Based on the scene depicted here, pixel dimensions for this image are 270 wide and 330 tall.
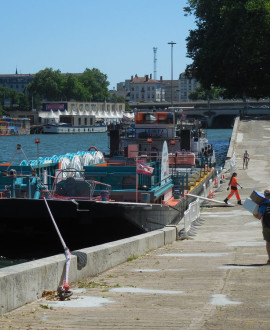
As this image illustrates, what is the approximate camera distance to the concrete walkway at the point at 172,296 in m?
8.78

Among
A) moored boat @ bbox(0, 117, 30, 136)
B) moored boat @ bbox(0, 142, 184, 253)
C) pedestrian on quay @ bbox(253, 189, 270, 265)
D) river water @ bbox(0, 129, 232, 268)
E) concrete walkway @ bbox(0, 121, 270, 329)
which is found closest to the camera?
concrete walkway @ bbox(0, 121, 270, 329)

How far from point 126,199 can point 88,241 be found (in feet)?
10.8

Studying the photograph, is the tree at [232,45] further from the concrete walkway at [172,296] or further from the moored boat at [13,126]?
the moored boat at [13,126]

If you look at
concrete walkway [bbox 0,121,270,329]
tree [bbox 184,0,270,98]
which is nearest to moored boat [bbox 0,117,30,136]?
tree [bbox 184,0,270,98]

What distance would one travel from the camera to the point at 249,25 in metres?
84.5

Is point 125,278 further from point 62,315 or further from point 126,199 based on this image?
point 126,199

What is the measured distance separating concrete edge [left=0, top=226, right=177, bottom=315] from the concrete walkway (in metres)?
0.15

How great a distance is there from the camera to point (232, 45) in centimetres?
8781

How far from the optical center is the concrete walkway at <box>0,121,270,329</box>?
8.78 meters

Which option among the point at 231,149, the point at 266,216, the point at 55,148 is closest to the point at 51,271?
the point at 266,216

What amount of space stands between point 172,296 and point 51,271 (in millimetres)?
1798

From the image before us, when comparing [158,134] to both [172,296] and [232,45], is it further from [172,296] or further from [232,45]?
[232,45]

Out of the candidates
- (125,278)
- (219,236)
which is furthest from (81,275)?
(219,236)

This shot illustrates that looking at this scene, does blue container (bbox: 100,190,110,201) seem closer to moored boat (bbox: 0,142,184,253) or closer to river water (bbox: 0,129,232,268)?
moored boat (bbox: 0,142,184,253)
